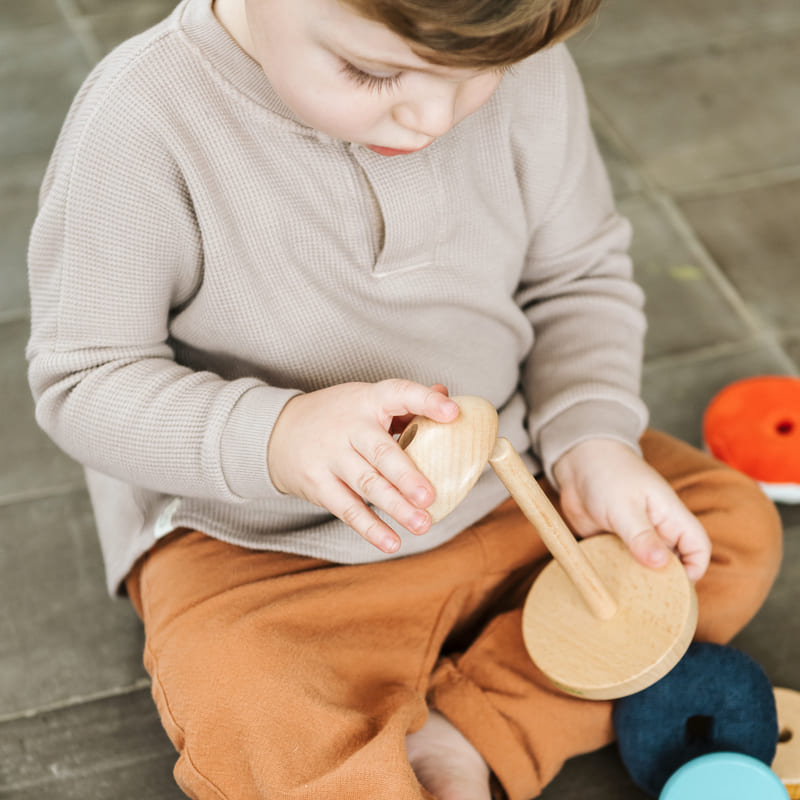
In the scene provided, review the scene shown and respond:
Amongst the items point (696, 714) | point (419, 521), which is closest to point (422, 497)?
point (419, 521)

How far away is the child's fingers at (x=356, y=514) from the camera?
1.90ft

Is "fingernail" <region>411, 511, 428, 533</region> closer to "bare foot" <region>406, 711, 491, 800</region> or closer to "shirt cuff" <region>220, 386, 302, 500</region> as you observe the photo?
"shirt cuff" <region>220, 386, 302, 500</region>

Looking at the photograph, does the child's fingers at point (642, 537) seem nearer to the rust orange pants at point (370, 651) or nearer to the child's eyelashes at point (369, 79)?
the rust orange pants at point (370, 651)

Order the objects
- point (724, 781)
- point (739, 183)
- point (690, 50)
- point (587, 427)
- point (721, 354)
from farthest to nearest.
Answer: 1. point (690, 50)
2. point (739, 183)
3. point (721, 354)
4. point (587, 427)
5. point (724, 781)

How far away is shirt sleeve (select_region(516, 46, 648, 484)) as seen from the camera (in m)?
0.79

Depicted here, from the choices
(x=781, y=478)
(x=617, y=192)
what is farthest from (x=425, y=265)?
(x=617, y=192)

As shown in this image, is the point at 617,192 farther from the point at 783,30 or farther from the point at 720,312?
the point at 783,30

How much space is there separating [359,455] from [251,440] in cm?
9

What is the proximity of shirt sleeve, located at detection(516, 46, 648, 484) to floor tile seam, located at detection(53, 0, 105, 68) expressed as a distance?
1.05 meters

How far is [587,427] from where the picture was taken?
30.9 inches

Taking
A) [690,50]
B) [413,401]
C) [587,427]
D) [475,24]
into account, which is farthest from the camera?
[690,50]

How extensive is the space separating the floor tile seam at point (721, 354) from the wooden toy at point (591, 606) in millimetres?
415

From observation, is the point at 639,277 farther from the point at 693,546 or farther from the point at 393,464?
the point at 393,464

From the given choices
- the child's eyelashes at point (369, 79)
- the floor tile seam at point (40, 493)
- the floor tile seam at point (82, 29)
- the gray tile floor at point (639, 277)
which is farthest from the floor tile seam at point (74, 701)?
the floor tile seam at point (82, 29)
